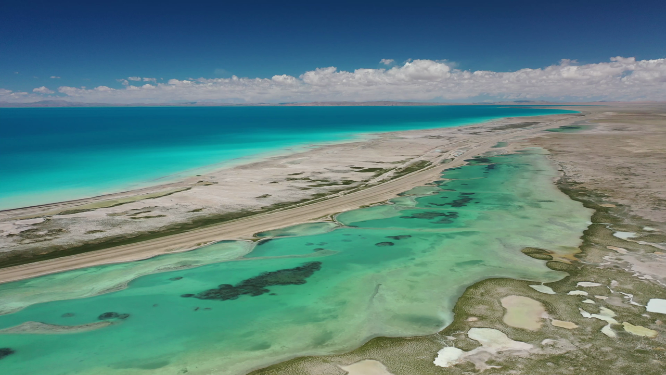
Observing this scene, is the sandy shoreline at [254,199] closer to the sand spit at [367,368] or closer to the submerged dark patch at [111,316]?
the submerged dark patch at [111,316]

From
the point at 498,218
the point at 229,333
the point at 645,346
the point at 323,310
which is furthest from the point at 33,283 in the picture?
the point at 498,218

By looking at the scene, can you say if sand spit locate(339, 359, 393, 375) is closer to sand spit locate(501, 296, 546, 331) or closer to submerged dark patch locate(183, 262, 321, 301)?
sand spit locate(501, 296, 546, 331)

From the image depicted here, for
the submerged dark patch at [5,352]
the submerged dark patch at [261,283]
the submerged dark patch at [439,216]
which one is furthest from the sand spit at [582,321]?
the submerged dark patch at [5,352]

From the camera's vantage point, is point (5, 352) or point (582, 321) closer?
point (5, 352)

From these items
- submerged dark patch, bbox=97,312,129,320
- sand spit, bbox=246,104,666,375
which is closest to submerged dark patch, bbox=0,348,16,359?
submerged dark patch, bbox=97,312,129,320

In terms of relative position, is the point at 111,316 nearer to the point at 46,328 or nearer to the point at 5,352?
the point at 46,328

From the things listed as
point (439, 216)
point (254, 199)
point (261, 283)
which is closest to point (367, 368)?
point (261, 283)

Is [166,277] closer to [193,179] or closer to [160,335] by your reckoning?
[160,335]
